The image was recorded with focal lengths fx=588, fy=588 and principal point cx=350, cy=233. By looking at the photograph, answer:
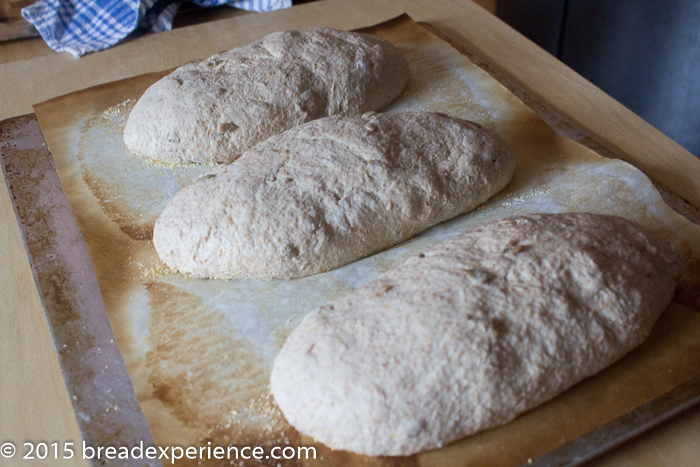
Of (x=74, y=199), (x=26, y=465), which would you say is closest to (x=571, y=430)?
(x=26, y=465)

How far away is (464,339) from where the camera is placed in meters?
1.16

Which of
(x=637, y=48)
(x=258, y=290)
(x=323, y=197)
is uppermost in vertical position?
(x=323, y=197)

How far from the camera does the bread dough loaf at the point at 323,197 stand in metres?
1.58

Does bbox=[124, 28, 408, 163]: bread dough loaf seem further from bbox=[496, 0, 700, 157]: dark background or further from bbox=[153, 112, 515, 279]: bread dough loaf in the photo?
bbox=[496, 0, 700, 157]: dark background

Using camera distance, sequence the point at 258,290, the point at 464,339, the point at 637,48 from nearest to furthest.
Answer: the point at 464,339
the point at 258,290
the point at 637,48

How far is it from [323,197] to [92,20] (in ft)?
6.48

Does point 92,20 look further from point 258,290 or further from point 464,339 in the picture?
point 464,339

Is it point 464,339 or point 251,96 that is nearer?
point 464,339

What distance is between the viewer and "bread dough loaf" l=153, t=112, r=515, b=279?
1.58 metres

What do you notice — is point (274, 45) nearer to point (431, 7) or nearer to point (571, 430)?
point (431, 7)

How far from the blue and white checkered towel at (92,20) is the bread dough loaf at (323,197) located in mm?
1497

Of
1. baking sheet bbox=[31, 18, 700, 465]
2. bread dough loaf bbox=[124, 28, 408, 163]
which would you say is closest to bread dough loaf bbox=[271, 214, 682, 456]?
baking sheet bbox=[31, 18, 700, 465]

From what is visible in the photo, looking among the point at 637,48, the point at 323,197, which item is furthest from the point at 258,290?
the point at 637,48

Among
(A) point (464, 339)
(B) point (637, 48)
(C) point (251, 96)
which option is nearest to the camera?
(A) point (464, 339)
